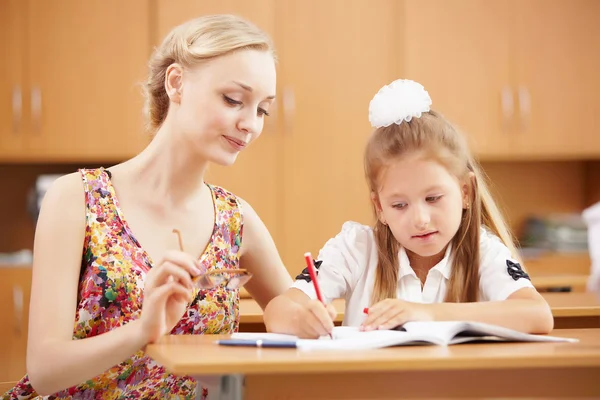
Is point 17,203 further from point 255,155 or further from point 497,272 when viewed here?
point 497,272

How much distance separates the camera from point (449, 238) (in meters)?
1.78

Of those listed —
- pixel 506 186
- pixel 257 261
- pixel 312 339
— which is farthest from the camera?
pixel 506 186

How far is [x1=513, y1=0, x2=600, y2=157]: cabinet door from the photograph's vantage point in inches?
161

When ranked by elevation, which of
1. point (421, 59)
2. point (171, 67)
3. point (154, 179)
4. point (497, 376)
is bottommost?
point (497, 376)

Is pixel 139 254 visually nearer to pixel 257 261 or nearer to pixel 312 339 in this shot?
pixel 257 261

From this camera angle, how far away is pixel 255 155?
12.8 ft

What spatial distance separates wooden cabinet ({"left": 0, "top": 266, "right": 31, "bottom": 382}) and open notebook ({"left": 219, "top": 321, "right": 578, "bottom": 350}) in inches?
96.1

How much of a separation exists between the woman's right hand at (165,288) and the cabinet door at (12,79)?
2594 millimetres

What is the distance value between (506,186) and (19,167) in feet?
7.99

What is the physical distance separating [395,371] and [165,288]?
15.0 inches

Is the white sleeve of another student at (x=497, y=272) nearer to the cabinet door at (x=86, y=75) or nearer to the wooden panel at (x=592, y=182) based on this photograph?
the cabinet door at (x=86, y=75)

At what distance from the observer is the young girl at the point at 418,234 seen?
1.74 metres

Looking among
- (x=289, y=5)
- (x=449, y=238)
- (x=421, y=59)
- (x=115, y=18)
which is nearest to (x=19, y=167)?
(x=115, y=18)

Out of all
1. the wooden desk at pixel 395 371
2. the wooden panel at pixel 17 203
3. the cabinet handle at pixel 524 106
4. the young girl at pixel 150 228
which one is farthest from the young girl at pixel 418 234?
the wooden panel at pixel 17 203
